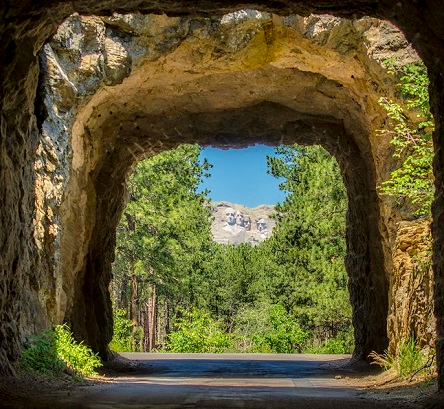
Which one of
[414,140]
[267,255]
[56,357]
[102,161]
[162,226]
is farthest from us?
[267,255]

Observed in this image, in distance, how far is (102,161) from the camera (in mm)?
16828

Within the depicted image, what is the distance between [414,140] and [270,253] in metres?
27.4

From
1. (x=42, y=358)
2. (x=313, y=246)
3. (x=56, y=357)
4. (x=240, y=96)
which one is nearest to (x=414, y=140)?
(x=240, y=96)

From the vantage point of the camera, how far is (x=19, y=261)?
9.23 metres

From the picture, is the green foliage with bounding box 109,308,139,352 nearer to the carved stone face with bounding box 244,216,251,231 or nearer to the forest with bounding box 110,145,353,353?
the forest with bounding box 110,145,353,353

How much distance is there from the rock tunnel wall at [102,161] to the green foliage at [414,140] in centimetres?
92

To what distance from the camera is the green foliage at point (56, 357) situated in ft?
32.2

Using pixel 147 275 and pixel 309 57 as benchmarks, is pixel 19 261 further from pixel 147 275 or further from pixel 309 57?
pixel 147 275

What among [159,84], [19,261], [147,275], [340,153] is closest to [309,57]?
[159,84]

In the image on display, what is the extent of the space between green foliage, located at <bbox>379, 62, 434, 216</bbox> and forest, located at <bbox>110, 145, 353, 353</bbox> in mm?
18980

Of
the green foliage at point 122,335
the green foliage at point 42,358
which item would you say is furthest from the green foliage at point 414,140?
the green foliage at point 122,335

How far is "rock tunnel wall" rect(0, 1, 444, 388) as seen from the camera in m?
7.59

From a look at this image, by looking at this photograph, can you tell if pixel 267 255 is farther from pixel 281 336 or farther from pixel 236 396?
pixel 236 396

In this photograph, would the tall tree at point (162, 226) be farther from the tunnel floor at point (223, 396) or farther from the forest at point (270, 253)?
the tunnel floor at point (223, 396)
